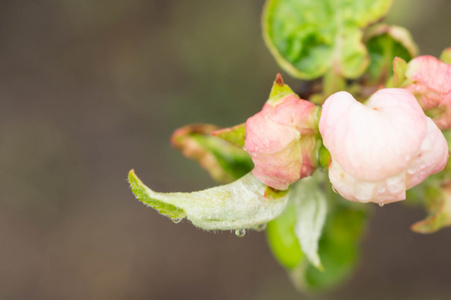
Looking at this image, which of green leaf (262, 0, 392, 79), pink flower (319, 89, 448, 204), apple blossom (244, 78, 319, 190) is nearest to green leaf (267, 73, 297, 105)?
apple blossom (244, 78, 319, 190)

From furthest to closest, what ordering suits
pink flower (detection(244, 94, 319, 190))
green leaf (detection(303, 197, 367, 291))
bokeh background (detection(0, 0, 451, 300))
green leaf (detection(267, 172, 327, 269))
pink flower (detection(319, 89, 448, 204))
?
1. bokeh background (detection(0, 0, 451, 300))
2. green leaf (detection(303, 197, 367, 291))
3. green leaf (detection(267, 172, 327, 269))
4. pink flower (detection(244, 94, 319, 190))
5. pink flower (detection(319, 89, 448, 204))

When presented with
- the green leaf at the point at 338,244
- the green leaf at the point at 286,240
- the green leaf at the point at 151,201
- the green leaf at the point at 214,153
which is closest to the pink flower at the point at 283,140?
the green leaf at the point at 151,201

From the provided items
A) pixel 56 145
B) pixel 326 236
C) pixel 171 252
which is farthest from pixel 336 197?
pixel 56 145

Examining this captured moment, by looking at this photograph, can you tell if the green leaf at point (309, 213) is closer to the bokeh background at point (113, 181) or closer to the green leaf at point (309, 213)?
the green leaf at point (309, 213)

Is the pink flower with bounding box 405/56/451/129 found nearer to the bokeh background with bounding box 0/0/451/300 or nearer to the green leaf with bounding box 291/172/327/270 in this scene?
the green leaf with bounding box 291/172/327/270

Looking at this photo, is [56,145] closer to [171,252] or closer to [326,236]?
[171,252]

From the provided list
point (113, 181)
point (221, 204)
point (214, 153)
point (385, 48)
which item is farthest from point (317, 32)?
point (113, 181)
